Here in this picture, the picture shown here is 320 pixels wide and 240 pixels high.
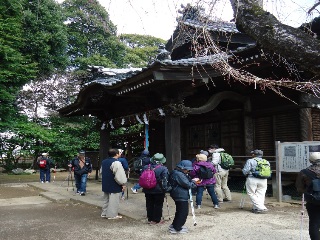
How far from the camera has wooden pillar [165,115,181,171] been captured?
10.4 m

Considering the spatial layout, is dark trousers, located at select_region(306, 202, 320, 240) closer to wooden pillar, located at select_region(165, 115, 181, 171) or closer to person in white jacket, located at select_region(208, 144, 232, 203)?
person in white jacket, located at select_region(208, 144, 232, 203)

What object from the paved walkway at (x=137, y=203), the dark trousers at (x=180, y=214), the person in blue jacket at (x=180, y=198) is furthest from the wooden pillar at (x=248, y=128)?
the dark trousers at (x=180, y=214)

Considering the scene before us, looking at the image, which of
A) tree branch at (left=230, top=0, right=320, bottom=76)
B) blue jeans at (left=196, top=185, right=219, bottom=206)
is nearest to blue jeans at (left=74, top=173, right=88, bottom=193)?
blue jeans at (left=196, top=185, right=219, bottom=206)

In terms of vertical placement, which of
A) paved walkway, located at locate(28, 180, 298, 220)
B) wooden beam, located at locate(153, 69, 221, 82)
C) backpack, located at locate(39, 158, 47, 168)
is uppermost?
wooden beam, located at locate(153, 69, 221, 82)

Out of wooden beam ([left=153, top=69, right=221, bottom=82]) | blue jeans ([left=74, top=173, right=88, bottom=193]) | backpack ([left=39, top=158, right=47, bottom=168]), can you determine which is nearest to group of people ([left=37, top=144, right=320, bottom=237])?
wooden beam ([left=153, top=69, right=221, bottom=82])

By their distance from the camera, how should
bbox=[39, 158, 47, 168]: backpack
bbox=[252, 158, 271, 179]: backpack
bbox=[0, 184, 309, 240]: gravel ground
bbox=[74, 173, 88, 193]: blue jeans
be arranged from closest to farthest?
bbox=[0, 184, 309, 240]: gravel ground → bbox=[252, 158, 271, 179]: backpack → bbox=[74, 173, 88, 193]: blue jeans → bbox=[39, 158, 47, 168]: backpack

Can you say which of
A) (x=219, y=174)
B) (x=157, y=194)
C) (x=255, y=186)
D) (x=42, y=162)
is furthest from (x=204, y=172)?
(x=42, y=162)

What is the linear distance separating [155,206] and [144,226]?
0.47m

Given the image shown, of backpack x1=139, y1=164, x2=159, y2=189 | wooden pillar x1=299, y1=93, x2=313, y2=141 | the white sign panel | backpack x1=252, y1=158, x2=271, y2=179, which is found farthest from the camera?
wooden pillar x1=299, y1=93, x2=313, y2=141

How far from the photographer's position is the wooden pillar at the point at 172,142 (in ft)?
34.2

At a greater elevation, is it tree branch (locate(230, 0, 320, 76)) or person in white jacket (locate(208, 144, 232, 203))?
A: tree branch (locate(230, 0, 320, 76))

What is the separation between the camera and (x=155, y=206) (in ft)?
23.1

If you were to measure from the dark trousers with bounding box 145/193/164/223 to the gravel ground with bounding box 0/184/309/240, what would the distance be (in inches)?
8.5

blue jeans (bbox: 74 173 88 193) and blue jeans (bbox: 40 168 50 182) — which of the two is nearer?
blue jeans (bbox: 74 173 88 193)
